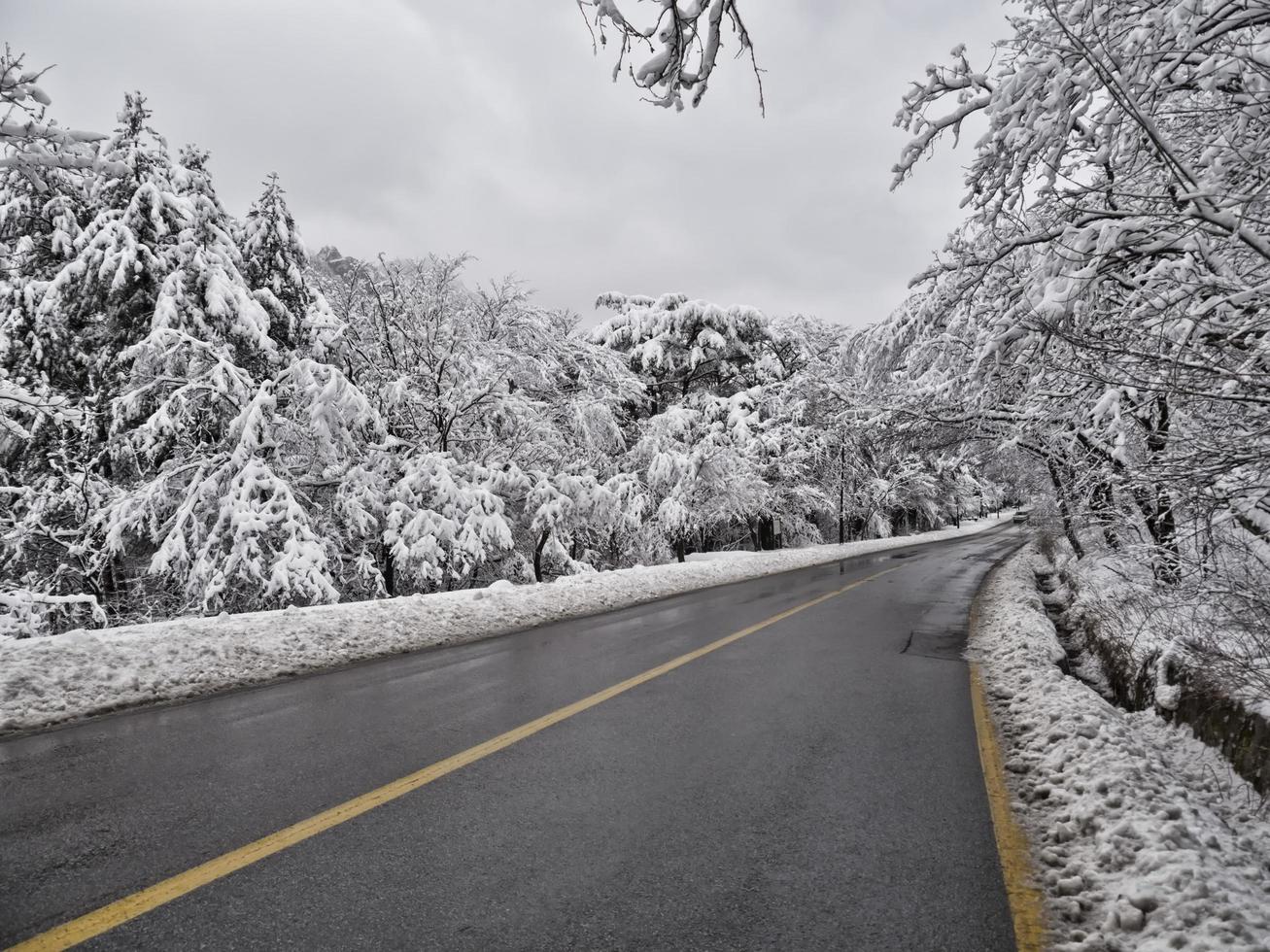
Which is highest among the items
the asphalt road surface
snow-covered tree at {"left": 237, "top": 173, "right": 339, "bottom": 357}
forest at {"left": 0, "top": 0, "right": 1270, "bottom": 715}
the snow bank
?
snow-covered tree at {"left": 237, "top": 173, "right": 339, "bottom": 357}

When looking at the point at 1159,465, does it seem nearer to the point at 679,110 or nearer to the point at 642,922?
the point at 679,110

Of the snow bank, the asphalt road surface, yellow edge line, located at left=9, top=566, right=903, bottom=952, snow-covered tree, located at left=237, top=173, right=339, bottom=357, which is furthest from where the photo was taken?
snow-covered tree, located at left=237, top=173, right=339, bottom=357

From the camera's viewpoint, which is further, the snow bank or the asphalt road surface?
the snow bank

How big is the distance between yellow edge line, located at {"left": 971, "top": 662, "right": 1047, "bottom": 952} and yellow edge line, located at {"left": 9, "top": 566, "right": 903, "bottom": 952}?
2991mm

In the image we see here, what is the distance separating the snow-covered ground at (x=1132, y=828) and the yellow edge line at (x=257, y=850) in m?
3.19

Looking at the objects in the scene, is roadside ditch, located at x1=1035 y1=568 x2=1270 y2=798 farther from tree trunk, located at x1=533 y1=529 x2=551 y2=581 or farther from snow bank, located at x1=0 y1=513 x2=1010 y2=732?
tree trunk, located at x1=533 y1=529 x2=551 y2=581

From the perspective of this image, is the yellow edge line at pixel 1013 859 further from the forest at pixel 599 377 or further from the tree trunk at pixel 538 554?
the tree trunk at pixel 538 554

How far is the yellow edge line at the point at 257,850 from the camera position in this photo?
2.41m

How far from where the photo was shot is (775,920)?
262 centimetres

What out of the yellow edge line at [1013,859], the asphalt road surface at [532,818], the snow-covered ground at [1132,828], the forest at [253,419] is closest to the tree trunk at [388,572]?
the forest at [253,419]

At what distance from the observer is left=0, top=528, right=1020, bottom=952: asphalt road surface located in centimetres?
257

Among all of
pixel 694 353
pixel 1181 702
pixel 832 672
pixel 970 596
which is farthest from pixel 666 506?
pixel 1181 702

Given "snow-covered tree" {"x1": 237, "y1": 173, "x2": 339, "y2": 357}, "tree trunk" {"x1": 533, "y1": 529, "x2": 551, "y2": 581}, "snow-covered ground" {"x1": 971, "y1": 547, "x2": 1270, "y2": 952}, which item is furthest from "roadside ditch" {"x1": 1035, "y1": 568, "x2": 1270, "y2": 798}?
"snow-covered tree" {"x1": 237, "y1": 173, "x2": 339, "y2": 357}

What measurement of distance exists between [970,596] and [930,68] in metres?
12.0
